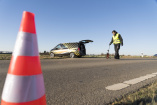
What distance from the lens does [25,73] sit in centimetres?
125

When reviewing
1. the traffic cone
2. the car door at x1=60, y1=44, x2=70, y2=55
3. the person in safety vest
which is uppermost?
the person in safety vest

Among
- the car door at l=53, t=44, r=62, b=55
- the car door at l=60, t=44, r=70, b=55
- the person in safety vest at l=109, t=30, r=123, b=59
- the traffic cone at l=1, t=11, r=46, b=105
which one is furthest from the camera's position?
the car door at l=53, t=44, r=62, b=55

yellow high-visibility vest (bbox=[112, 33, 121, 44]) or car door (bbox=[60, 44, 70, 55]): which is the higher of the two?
yellow high-visibility vest (bbox=[112, 33, 121, 44])

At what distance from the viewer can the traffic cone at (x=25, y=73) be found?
3.92 ft

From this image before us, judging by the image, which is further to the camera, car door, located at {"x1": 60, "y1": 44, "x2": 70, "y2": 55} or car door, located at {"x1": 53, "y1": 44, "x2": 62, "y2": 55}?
car door, located at {"x1": 53, "y1": 44, "x2": 62, "y2": 55}

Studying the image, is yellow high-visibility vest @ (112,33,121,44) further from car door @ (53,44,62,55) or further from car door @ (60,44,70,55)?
car door @ (53,44,62,55)

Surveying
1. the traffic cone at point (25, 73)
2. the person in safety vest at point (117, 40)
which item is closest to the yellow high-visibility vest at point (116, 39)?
the person in safety vest at point (117, 40)

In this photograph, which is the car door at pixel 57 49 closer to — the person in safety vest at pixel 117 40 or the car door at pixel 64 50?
the car door at pixel 64 50

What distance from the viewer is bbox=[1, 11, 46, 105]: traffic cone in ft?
3.92

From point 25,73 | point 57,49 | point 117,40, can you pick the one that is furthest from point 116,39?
point 25,73

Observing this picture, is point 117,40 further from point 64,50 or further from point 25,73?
point 25,73

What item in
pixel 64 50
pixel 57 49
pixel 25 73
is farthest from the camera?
pixel 57 49

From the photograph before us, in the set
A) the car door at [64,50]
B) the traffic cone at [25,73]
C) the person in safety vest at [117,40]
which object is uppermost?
the person in safety vest at [117,40]

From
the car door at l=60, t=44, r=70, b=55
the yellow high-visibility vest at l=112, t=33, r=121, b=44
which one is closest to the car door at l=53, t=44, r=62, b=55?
the car door at l=60, t=44, r=70, b=55
